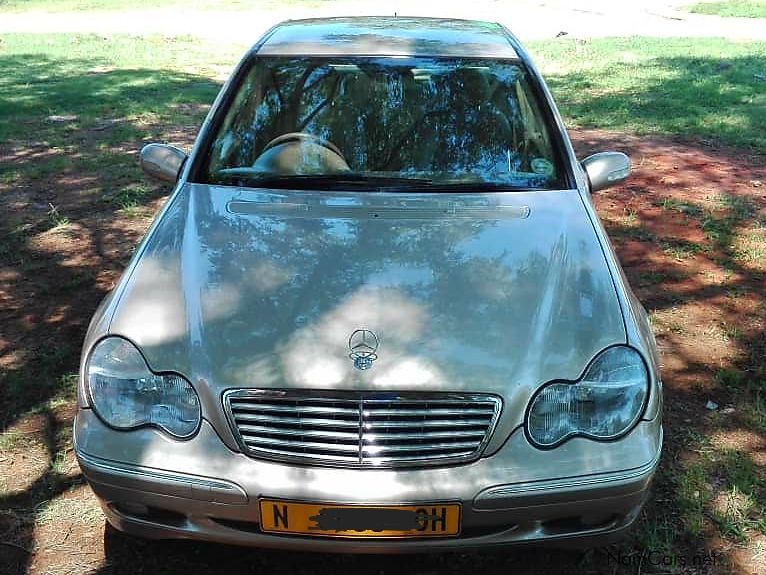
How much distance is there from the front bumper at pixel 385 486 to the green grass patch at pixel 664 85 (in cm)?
646

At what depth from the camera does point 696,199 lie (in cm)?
616

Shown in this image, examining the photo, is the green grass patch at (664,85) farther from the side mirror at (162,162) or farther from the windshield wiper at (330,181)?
the side mirror at (162,162)

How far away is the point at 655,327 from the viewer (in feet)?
13.6

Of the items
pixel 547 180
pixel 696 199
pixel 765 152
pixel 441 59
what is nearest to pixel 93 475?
pixel 547 180

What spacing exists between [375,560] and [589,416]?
34.2 inches

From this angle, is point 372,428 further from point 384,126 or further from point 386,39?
point 386,39

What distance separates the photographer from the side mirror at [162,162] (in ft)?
11.3

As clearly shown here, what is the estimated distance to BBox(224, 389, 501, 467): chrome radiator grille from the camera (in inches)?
83.4

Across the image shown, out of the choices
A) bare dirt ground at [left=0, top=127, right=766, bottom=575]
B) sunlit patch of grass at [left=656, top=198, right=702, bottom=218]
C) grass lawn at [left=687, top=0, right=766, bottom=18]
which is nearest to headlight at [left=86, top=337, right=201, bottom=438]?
bare dirt ground at [left=0, top=127, right=766, bottom=575]

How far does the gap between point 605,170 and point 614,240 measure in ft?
6.53

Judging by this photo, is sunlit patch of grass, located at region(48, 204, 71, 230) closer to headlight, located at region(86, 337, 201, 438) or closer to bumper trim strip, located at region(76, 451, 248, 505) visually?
headlight, located at region(86, 337, 201, 438)

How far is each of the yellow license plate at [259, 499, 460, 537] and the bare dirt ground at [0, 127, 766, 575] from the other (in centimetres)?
49

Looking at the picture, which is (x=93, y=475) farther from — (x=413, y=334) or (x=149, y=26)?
(x=149, y=26)

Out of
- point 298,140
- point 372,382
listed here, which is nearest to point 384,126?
point 298,140
